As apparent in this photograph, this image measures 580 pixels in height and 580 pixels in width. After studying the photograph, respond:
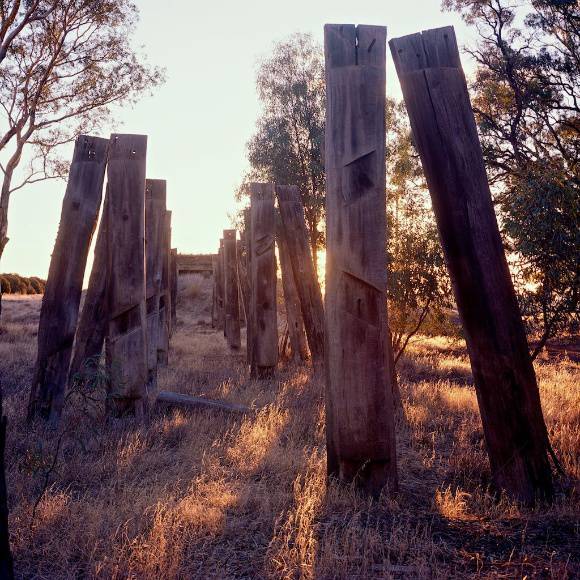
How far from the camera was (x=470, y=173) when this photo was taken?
4.14m

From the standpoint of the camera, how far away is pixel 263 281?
9727 mm

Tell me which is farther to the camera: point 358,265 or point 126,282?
point 126,282

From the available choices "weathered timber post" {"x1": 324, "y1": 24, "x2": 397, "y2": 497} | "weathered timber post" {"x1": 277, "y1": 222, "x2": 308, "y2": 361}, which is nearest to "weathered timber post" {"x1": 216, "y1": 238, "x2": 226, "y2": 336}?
"weathered timber post" {"x1": 277, "y1": 222, "x2": 308, "y2": 361}

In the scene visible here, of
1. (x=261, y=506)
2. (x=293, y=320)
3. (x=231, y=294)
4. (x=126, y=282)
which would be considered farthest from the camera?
(x=231, y=294)

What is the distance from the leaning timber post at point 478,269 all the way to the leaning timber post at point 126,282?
3314 millimetres

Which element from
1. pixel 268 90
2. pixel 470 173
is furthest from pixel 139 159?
pixel 268 90

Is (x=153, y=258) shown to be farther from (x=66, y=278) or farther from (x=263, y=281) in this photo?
(x=66, y=278)

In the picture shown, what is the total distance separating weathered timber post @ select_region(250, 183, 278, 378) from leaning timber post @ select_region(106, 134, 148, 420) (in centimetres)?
334

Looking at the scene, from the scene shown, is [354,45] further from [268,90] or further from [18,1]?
[268,90]

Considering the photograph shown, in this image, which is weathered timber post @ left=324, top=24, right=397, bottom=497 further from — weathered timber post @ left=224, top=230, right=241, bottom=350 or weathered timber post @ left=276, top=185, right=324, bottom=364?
weathered timber post @ left=224, top=230, right=241, bottom=350

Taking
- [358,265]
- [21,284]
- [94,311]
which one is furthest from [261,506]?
[21,284]

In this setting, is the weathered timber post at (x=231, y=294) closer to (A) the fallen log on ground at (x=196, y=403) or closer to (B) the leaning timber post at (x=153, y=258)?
(B) the leaning timber post at (x=153, y=258)

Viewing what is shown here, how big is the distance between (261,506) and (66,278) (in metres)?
3.66

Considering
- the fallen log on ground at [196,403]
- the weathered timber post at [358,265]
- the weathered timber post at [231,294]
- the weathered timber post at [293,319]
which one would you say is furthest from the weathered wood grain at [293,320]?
the weathered timber post at [358,265]
